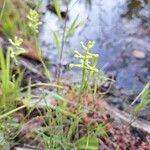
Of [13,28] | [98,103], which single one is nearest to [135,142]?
[98,103]

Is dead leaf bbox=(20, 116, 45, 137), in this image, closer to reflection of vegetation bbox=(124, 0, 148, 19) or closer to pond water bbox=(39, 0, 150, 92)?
pond water bbox=(39, 0, 150, 92)

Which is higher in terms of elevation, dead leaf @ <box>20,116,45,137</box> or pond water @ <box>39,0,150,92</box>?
pond water @ <box>39,0,150,92</box>

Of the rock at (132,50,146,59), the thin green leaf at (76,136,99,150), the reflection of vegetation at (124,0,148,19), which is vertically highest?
the reflection of vegetation at (124,0,148,19)

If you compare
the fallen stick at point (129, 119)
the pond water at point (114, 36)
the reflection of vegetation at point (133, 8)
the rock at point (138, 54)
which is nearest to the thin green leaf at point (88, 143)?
the fallen stick at point (129, 119)

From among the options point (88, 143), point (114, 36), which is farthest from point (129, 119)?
point (114, 36)

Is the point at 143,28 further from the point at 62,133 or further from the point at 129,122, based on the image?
the point at 62,133

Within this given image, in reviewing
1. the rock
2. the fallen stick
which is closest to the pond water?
the rock

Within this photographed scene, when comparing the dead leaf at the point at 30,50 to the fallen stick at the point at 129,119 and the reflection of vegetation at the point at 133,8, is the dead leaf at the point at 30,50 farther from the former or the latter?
the reflection of vegetation at the point at 133,8
